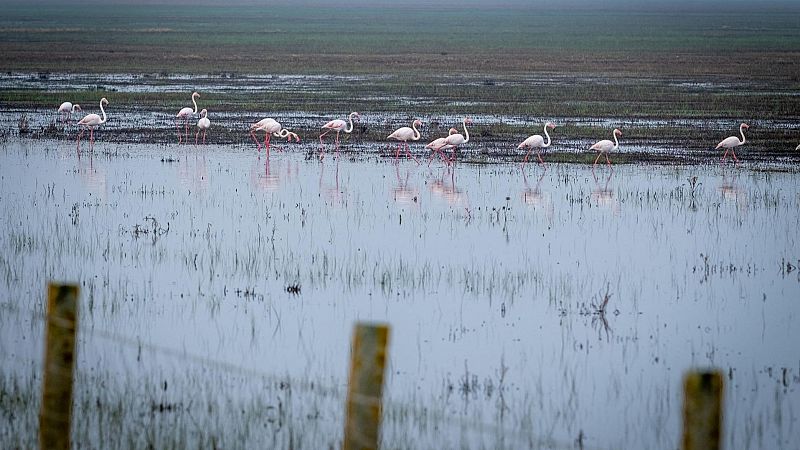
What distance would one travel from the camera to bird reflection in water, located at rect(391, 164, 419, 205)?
19359 mm

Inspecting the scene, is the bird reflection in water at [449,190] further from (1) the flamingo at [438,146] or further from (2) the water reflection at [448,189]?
(1) the flamingo at [438,146]

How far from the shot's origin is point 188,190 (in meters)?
20.0

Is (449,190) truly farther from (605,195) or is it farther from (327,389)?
(327,389)

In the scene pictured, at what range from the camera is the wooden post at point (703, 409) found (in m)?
4.93

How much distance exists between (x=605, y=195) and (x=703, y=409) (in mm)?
15016

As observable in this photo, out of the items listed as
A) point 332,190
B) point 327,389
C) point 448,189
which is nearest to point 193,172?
point 332,190

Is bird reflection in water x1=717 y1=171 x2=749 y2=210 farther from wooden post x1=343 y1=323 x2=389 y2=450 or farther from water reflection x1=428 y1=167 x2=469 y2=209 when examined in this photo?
wooden post x1=343 y1=323 x2=389 y2=450

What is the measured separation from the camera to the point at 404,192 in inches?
795

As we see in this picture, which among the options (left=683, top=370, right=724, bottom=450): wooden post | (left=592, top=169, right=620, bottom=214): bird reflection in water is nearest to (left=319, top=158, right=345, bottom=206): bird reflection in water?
(left=592, top=169, right=620, bottom=214): bird reflection in water

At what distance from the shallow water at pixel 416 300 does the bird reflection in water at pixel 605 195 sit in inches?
1.7

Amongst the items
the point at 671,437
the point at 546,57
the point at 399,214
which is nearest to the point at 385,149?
the point at 399,214

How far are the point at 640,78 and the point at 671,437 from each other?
42.9 metres

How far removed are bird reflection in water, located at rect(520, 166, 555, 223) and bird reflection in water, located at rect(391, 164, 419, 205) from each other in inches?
61.3

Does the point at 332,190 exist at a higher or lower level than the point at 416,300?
higher
